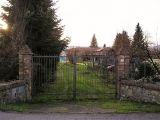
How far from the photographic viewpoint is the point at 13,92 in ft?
46.5

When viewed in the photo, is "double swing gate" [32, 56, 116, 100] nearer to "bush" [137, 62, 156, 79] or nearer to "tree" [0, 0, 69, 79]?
"tree" [0, 0, 69, 79]

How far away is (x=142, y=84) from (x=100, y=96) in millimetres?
2533

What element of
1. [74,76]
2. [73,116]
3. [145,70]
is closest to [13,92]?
[74,76]

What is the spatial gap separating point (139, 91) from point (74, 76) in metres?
3.08

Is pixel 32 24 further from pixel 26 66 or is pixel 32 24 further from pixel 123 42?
pixel 123 42

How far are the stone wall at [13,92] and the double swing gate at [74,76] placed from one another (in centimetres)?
101

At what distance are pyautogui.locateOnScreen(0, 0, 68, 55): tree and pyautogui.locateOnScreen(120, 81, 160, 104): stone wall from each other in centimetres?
501

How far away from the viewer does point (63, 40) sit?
20828 mm

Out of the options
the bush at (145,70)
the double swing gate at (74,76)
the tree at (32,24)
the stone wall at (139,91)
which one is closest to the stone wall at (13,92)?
the double swing gate at (74,76)

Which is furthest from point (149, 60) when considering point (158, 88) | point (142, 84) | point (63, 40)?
point (63, 40)

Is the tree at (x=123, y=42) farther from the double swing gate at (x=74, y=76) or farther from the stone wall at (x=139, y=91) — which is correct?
the stone wall at (x=139, y=91)

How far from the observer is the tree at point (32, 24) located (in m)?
17.8

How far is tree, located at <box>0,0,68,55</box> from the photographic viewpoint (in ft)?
58.4

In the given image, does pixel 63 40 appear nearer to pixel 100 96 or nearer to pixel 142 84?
pixel 100 96
